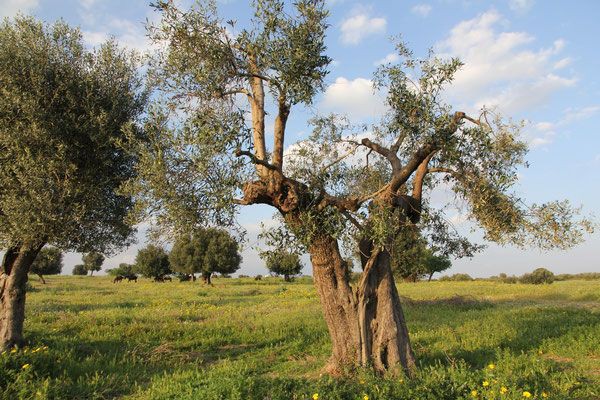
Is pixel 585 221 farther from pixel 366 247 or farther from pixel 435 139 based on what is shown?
pixel 366 247

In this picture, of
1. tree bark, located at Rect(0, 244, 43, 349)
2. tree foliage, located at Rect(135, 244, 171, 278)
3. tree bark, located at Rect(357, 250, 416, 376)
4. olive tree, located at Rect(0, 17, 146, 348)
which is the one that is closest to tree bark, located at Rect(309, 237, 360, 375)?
tree bark, located at Rect(357, 250, 416, 376)

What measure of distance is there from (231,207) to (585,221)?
8.78m

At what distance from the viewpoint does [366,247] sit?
13.0 meters

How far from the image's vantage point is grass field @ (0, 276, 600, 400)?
9423 mm

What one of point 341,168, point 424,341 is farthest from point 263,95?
point 424,341

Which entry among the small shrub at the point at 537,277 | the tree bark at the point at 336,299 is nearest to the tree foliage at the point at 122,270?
the small shrub at the point at 537,277

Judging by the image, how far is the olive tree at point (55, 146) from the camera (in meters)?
13.5

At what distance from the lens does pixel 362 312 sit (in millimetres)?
12367

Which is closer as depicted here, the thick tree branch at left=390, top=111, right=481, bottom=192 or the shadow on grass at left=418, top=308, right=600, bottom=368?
the thick tree branch at left=390, top=111, right=481, bottom=192

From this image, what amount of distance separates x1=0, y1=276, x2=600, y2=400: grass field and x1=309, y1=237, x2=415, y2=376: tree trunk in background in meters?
0.93

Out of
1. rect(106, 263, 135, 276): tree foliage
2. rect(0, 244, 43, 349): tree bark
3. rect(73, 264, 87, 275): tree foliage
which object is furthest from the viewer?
rect(73, 264, 87, 275): tree foliage

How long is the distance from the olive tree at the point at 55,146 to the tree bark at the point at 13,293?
0.03 metres

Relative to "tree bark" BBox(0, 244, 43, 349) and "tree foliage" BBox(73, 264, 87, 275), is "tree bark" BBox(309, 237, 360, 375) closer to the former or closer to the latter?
"tree bark" BBox(0, 244, 43, 349)

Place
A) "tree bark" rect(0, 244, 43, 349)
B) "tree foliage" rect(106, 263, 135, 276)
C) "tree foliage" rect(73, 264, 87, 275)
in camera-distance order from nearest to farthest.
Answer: "tree bark" rect(0, 244, 43, 349) < "tree foliage" rect(106, 263, 135, 276) < "tree foliage" rect(73, 264, 87, 275)
